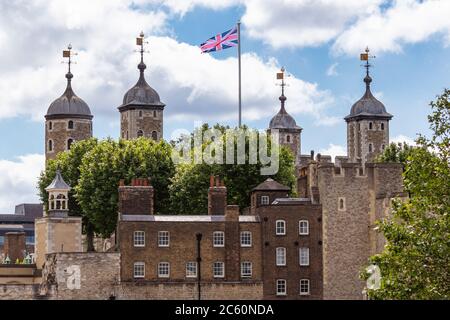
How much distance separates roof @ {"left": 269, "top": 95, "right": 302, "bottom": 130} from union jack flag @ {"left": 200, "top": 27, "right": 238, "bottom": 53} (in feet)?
244

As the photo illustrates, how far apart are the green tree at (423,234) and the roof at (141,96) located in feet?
350

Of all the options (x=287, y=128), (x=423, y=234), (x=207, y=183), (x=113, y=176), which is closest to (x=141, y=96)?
(x=287, y=128)

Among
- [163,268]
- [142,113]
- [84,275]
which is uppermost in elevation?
[142,113]

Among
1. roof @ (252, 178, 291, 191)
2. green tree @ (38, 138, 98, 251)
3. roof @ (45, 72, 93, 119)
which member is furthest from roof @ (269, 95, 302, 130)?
roof @ (252, 178, 291, 191)

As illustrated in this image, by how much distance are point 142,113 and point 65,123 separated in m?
10.3

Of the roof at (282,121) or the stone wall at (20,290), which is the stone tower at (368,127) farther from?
the stone wall at (20,290)

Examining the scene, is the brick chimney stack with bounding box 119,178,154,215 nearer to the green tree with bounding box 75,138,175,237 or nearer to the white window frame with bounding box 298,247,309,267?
the white window frame with bounding box 298,247,309,267

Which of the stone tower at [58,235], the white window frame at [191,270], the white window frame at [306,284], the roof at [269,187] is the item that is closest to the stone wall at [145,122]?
the stone tower at [58,235]

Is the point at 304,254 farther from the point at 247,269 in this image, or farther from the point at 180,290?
the point at 180,290

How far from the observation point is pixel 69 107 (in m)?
136

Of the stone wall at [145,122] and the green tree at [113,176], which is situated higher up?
the stone wall at [145,122]

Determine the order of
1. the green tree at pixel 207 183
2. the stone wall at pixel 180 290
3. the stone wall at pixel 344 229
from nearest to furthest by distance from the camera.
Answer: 1. the stone wall at pixel 180 290
2. the stone wall at pixel 344 229
3. the green tree at pixel 207 183

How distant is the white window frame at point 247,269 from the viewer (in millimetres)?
71062
